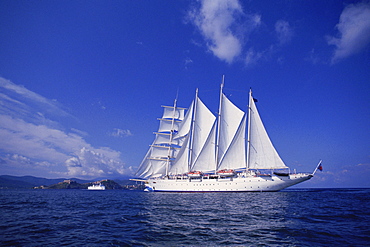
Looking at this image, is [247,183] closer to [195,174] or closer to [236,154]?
[236,154]

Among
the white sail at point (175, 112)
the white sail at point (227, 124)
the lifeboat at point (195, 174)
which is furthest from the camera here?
the white sail at point (175, 112)

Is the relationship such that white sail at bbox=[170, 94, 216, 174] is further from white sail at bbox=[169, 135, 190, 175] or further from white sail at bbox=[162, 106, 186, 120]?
white sail at bbox=[162, 106, 186, 120]

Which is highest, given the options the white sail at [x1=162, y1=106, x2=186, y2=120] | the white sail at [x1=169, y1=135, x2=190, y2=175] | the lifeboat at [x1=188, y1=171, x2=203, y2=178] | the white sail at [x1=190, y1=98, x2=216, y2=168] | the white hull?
the white sail at [x1=162, y1=106, x2=186, y2=120]

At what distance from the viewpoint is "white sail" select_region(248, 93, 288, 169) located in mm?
46469

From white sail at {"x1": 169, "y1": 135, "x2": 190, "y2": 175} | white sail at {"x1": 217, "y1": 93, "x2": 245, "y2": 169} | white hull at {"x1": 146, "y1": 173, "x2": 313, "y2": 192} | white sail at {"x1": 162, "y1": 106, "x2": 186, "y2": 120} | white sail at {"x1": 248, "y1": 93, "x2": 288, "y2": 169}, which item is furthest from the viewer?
white sail at {"x1": 162, "y1": 106, "x2": 186, "y2": 120}

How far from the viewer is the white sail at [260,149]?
46.5 meters

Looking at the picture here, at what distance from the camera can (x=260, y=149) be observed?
158 feet

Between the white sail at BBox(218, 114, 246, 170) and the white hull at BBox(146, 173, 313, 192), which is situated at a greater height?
the white sail at BBox(218, 114, 246, 170)

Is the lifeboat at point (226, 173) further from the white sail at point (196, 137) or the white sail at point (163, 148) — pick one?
the white sail at point (163, 148)

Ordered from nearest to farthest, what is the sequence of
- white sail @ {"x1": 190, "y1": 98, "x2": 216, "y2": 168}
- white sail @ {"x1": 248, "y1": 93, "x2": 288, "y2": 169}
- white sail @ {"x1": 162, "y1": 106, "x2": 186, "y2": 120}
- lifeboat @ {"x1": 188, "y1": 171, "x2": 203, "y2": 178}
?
white sail @ {"x1": 248, "y1": 93, "x2": 288, "y2": 169} < lifeboat @ {"x1": 188, "y1": 171, "x2": 203, "y2": 178} < white sail @ {"x1": 190, "y1": 98, "x2": 216, "y2": 168} < white sail @ {"x1": 162, "y1": 106, "x2": 186, "y2": 120}

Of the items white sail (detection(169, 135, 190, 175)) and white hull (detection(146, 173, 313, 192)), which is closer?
white hull (detection(146, 173, 313, 192))

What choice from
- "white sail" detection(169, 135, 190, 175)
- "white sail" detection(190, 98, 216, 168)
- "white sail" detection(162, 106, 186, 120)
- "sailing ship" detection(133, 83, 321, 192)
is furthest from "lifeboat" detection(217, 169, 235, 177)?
"white sail" detection(162, 106, 186, 120)

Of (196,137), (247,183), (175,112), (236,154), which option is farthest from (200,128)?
(175,112)

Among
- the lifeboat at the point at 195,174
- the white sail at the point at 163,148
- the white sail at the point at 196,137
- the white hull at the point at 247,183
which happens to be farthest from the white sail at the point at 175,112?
the white hull at the point at 247,183
